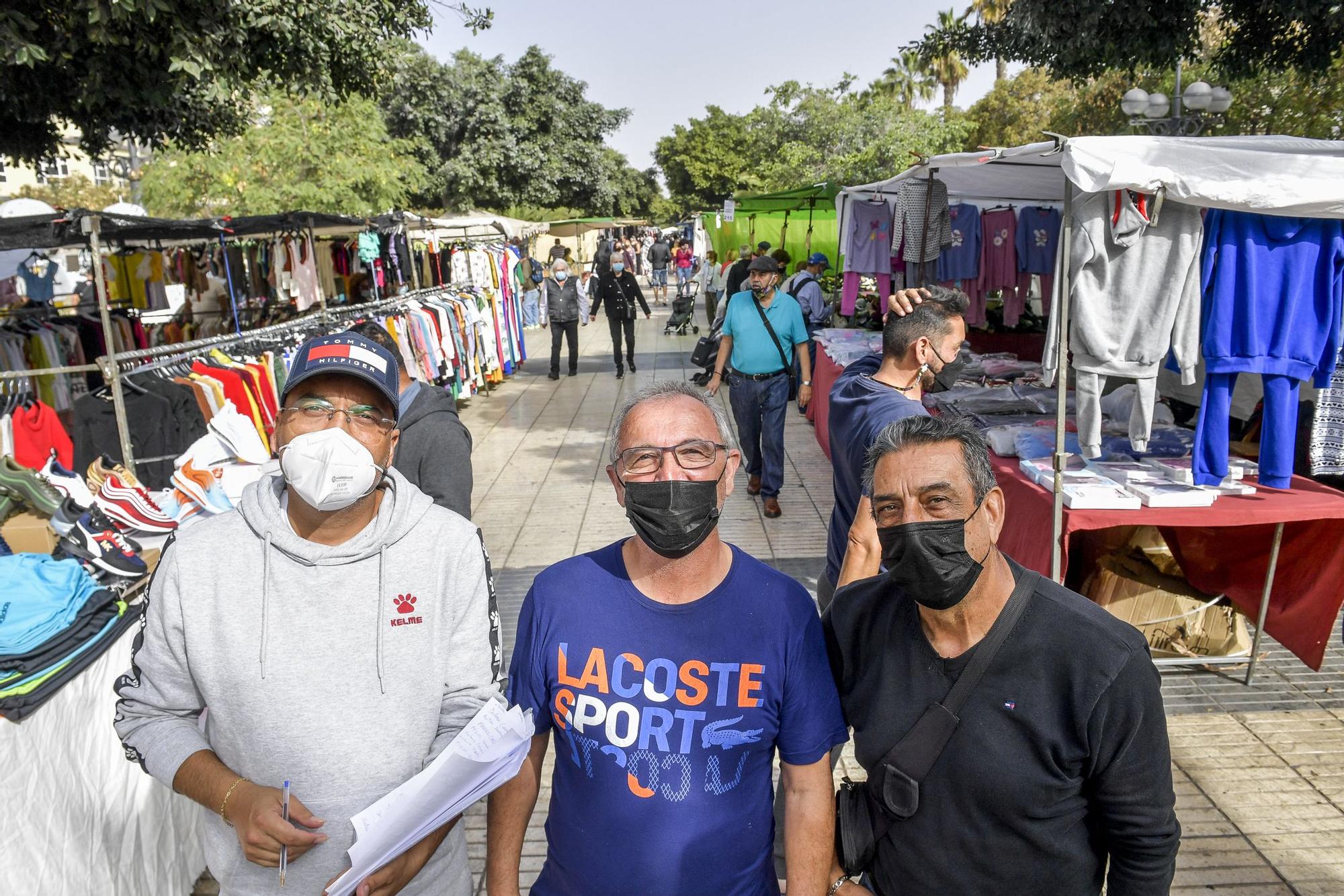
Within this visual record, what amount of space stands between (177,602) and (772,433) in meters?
5.90

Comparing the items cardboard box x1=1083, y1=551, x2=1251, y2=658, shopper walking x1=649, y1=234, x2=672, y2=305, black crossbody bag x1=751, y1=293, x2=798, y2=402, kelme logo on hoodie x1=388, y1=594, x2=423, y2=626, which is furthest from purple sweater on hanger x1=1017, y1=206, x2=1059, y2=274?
shopper walking x1=649, y1=234, x2=672, y2=305

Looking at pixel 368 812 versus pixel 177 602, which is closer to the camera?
pixel 368 812

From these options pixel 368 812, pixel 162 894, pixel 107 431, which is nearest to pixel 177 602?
pixel 368 812

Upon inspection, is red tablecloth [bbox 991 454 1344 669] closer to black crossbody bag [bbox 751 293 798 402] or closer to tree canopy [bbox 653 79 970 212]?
black crossbody bag [bbox 751 293 798 402]

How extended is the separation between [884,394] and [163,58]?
7.71 m

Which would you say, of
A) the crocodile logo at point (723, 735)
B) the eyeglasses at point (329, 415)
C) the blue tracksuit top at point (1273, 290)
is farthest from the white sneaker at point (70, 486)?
the blue tracksuit top at point (1273, 290)

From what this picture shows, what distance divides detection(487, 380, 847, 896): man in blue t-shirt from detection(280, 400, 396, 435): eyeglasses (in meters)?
0.52

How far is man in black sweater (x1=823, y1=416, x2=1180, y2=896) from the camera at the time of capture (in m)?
1.61

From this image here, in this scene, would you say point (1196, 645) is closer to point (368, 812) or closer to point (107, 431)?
point (368, 812)

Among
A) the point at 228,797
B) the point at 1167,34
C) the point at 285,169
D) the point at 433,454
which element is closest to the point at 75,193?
the point at 285,169

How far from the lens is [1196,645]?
493 cm

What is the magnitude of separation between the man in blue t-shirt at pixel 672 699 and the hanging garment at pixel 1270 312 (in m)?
3.37

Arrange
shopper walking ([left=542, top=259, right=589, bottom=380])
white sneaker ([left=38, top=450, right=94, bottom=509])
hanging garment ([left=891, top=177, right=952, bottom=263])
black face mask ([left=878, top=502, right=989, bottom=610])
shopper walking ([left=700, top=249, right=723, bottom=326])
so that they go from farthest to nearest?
shopper walking ([left=700, top=249, right=723, bottom=326]) < shopper walking ([left=542, top=259, right=589, bottom=380]) < hanging garment ([left=891, top=177, right=952, bottom=263]) < white sneaker ([left=38, top=450, right=94, bottom=509]) < black face mask ([left=878, top=502, right=989, bottom=610])

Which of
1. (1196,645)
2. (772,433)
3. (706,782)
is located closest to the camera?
(706,782)
